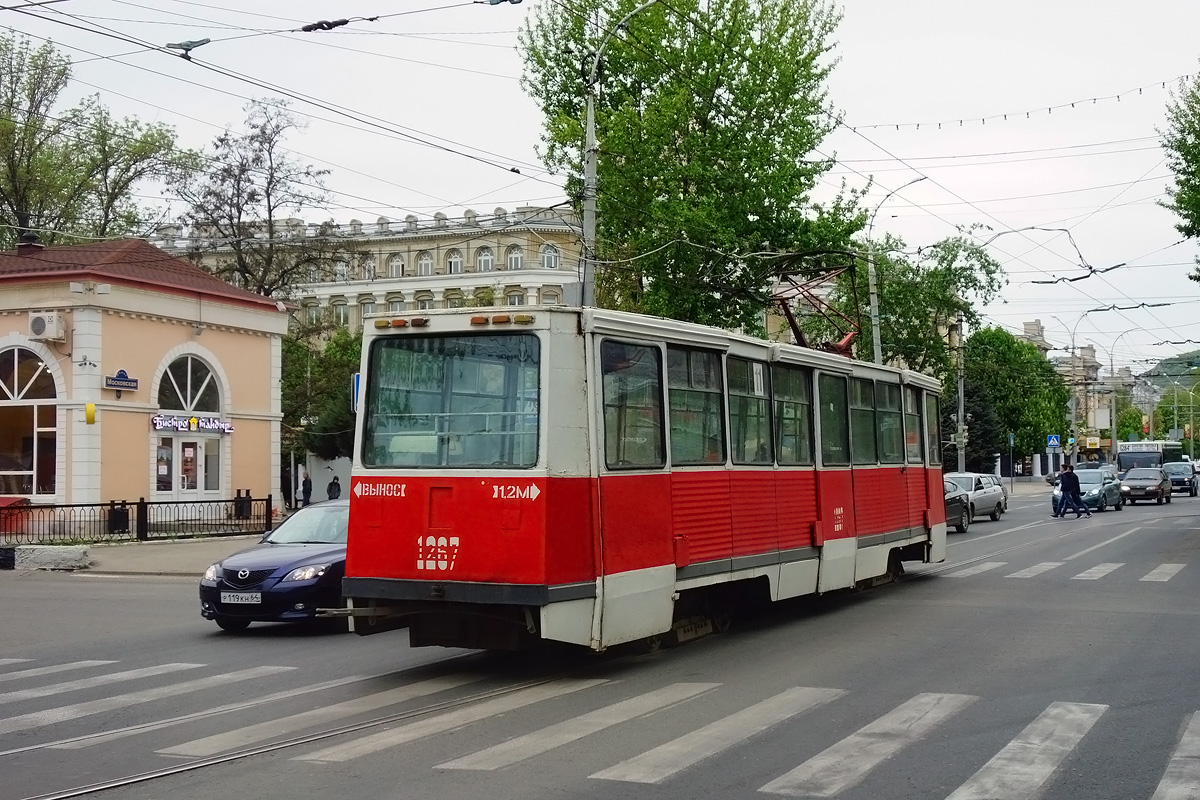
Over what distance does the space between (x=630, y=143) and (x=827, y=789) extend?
2947cm

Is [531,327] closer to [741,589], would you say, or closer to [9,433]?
[741,589]

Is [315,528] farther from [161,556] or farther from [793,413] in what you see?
[161,556]

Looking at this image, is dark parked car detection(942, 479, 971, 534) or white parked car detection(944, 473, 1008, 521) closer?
dark parked car detection(942, 479, 971, 534)

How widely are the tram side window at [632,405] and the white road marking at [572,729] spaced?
2.03 metres

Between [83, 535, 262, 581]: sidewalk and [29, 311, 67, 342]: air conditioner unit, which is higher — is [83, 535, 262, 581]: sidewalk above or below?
below

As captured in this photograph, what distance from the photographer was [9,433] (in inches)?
1435

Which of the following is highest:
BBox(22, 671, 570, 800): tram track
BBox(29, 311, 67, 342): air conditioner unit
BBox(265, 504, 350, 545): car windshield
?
BBox(29, 311, 67, 342): air conditioner unit

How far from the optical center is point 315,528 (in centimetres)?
1628

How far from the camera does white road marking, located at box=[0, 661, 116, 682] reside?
1223 cm

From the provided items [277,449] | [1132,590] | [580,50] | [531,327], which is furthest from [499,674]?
[277,449]

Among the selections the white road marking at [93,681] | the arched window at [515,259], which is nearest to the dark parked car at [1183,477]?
the arched window at [515,259]

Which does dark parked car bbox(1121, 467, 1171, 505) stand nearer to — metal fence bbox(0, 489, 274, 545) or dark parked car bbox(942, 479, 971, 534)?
dark parked car bbox(942, 479, 971, 534)

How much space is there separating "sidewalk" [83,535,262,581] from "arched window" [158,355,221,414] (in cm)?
710

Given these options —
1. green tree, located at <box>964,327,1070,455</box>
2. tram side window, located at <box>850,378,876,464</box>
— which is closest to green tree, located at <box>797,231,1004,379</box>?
tram side window, located at <box>850,378,876,464</box>
